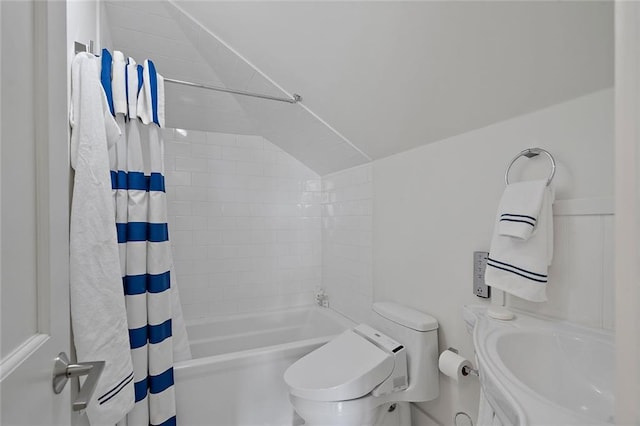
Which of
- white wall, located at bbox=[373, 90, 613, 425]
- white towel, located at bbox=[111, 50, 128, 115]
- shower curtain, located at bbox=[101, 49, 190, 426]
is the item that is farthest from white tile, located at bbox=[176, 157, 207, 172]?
white wall, located at bbox=[373, 90, 613, 425]

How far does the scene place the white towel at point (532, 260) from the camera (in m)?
0.96

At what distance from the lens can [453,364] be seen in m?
1.25

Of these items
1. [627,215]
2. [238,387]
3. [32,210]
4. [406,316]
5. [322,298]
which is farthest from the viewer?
[322,298]

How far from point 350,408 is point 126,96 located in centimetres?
167

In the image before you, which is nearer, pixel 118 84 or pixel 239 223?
pixel 118 84

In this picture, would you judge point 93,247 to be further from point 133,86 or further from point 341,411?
point 341,411

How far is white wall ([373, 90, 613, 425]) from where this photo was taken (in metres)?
Result: 0.92

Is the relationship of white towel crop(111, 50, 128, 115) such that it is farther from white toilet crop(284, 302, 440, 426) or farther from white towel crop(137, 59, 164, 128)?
white toilet crop(284, 302, 440, 426)

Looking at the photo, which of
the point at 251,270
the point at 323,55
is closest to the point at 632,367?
the point at 323,55

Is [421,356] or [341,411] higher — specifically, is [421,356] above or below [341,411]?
above

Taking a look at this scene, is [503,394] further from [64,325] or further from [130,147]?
[130,147]

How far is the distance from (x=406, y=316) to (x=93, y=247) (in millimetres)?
1373

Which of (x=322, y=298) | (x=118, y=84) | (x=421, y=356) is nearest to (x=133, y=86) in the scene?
(x=118, y=84)

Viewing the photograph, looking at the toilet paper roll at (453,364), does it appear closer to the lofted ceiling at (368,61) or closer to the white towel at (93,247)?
the lofted ceiling at (368,61)
